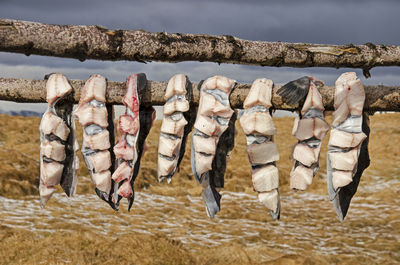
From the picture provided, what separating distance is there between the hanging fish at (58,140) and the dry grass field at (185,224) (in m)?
3.73

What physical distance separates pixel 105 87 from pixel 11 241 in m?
5.15

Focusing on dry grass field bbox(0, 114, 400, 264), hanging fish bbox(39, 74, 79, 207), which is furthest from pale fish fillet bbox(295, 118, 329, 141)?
dry grass field bbox(0, 114, 400, 264)

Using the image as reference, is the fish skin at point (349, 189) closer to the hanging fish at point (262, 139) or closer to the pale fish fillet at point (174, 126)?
the hanging fish at point (262, 139)

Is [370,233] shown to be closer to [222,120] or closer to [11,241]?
[11,241]

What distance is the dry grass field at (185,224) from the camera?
734 cm

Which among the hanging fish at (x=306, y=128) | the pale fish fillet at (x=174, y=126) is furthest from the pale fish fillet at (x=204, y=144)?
the hanging fish at (x=306, y=128)

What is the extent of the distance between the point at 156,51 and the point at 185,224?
6.49 meters

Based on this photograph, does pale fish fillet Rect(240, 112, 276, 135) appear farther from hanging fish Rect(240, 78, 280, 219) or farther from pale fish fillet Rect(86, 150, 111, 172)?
pale fish fillet Rect(86, 150, 111, 172)

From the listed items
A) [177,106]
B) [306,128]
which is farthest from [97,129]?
[306,128]

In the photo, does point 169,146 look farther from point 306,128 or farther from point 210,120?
point 306,128

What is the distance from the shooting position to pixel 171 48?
350 cm

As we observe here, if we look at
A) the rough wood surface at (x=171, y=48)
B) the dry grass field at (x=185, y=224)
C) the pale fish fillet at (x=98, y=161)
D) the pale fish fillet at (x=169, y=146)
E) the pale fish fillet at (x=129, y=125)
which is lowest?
the dry grass field at (x=185, y=224)

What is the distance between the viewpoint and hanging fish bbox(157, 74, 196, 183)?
317cm

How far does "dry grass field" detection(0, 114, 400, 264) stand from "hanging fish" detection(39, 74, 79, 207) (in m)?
3.73
